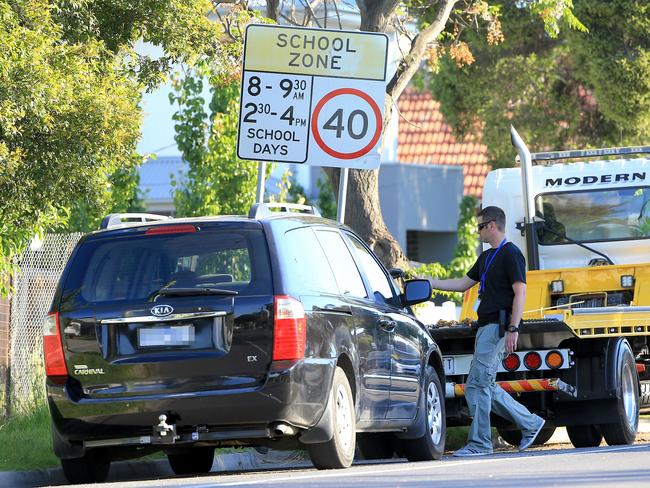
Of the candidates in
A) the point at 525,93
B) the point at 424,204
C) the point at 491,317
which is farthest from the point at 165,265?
the point at 424,204

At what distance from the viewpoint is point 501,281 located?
12.2m

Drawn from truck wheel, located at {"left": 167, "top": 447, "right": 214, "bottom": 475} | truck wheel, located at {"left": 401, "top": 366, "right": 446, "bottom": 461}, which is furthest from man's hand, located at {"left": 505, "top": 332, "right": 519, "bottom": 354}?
truck wheel, located at {"left": 167, "top": 447, "right": 214, "bottom": 475}

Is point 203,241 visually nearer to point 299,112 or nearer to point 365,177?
point 299,112

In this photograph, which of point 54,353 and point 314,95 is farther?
point 314,95

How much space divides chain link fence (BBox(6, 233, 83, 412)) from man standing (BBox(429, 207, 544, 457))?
400 centimetres

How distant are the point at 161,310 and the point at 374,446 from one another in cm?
382

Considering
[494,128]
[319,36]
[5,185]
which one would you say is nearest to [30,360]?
[5,185]

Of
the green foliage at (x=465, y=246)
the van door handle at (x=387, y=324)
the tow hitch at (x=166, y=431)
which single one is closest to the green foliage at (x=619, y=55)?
the green foliage at (x=465, y=246)

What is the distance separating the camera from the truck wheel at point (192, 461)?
1167cm

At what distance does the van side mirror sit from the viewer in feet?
37.6

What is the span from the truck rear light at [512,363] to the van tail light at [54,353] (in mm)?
4739

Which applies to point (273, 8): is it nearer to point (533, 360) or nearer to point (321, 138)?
point (321, 138)

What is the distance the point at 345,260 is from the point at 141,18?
4081 mm

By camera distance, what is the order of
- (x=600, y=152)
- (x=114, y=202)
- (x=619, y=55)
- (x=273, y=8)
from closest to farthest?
(x=600, y=152) < (x=273, y=8) < (x=114, y=202) < (x=619, y=55)
